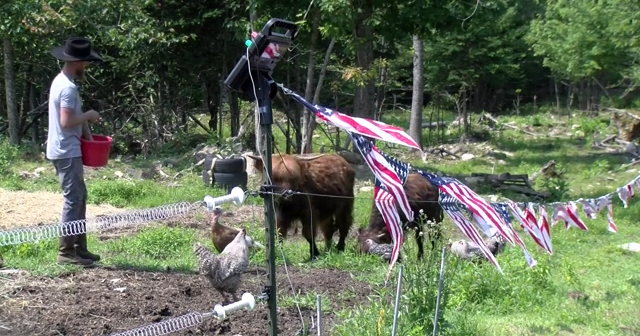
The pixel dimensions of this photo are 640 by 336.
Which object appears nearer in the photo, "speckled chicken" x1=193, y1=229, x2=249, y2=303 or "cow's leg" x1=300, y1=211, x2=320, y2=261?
"speckled chicken" x1=193, y1=229, x2=249, y2=303

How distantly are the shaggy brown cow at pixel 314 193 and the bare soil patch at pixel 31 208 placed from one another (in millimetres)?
3144

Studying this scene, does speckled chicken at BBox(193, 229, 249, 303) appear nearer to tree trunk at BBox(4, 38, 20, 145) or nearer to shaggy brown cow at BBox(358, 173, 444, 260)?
shaggy brown cow at BBox(358, 173, 444, 260)

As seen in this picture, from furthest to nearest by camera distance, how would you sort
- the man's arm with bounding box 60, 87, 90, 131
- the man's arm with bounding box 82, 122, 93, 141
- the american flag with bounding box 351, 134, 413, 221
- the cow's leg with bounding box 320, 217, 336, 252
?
the cow's leg with bounding box 320, 217, 336, 252 < the man's arm with bounding box 82, 122, 93, 141 < the man's arm with bounding box 60, 87, 90, 131 < the american flag with bounding box 351, 134, 413, 221

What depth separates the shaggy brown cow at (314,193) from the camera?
872 centimetres

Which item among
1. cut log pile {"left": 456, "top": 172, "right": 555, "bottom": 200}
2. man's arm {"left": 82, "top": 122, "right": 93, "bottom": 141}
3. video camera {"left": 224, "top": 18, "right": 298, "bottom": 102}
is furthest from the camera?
cut log pile {"left": 456, "top": 172, "right": 555, "bottom": 200}

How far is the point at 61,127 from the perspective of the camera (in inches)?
288

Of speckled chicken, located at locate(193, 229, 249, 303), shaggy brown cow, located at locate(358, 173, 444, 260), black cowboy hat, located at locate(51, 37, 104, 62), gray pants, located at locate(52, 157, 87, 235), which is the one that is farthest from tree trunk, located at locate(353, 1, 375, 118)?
speckled chicken, located at locate(193, 229, 249, 303)

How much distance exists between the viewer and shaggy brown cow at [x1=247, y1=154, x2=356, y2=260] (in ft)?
28.6

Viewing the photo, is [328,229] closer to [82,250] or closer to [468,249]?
[468,249]

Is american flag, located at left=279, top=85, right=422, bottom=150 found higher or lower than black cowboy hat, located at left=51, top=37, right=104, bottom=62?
lower

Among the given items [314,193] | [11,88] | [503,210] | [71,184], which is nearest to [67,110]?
[71,184]

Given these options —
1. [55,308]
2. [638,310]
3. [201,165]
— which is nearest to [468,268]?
[638,310]

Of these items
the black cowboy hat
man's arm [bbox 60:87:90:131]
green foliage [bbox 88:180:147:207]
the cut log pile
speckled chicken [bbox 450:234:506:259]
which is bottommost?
the cut log pile

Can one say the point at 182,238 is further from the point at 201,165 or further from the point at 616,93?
the point at 616,93
